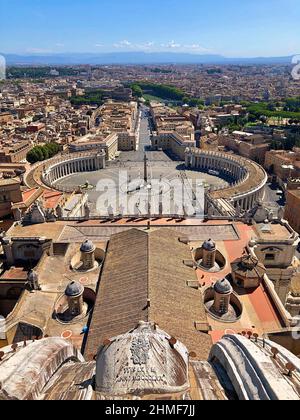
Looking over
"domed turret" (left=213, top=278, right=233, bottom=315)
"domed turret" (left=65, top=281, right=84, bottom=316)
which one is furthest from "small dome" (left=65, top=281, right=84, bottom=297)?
"domed turret" (left=213, top=278, right=233, bottom=315)

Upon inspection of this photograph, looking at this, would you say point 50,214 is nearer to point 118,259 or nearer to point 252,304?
point 118,259

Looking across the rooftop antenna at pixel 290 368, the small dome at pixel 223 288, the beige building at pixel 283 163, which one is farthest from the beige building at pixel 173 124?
the rooftop antenna at pixel 290 368

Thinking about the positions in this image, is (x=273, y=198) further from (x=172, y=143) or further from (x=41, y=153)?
(x=41, y=153)

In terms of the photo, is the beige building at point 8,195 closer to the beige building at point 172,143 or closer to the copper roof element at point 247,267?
the copper roof element at point 247,267

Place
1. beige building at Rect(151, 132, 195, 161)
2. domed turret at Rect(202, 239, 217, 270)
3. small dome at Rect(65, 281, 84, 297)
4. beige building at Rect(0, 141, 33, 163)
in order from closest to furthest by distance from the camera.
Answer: small dome at Rect(65, 281, 84, 297), domed turret at Rect(202, 239, 217, 270), beige building at Rect(0, 141, 33, 163), beige building at Rect(151, 132, 195, 161)

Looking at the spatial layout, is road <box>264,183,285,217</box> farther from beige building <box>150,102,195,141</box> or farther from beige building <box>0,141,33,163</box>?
beige building <box>0,141,33,163</box>
